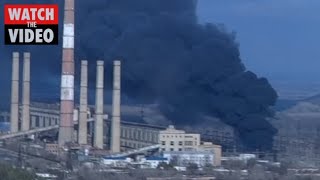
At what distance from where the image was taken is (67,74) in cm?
3120

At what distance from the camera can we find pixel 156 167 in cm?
2669

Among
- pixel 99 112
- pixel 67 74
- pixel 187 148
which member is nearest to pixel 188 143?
pixel 187 148

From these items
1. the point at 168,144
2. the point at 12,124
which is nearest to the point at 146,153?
the point at 168,144

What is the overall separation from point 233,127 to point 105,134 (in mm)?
3607

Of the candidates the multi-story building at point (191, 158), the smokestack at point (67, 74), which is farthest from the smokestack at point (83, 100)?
the multi-story building at point (191, 158)

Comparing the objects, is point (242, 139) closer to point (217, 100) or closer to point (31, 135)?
point (217, 100)

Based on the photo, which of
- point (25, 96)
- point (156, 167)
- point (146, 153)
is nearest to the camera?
point (156, 167)

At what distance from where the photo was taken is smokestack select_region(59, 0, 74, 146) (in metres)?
31.0

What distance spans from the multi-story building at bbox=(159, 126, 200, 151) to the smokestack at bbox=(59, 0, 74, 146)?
8.17 feet

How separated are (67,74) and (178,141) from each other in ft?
11.0

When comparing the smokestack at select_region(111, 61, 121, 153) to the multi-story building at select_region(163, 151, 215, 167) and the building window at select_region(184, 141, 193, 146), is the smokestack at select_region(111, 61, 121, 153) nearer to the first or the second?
the building window at select_region(184, 141, 193, 146)

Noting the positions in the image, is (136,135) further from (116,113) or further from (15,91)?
(15,91)

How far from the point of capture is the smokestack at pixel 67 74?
30953 millimetres

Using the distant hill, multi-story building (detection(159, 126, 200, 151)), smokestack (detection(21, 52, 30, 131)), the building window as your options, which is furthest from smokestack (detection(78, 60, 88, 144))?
the distant hill
